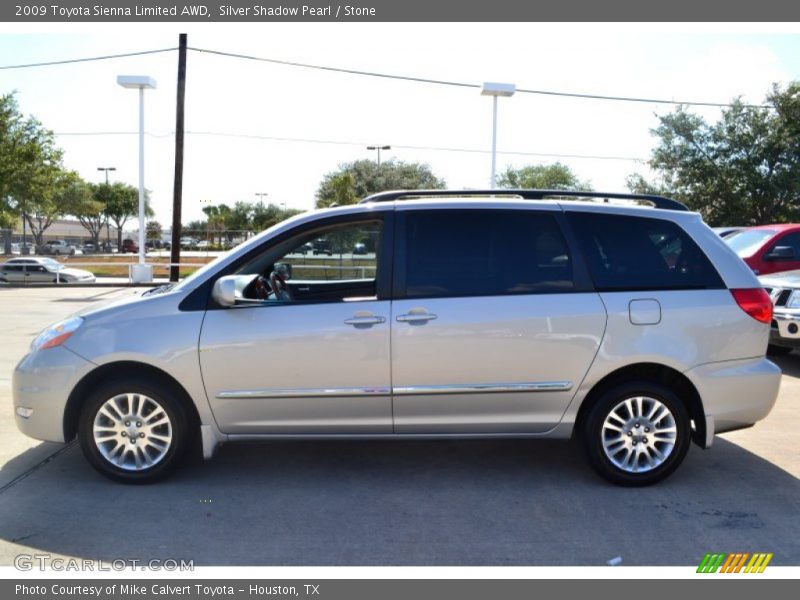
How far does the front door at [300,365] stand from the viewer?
4055 millimetres

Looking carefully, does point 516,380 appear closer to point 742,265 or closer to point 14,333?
point 742,265

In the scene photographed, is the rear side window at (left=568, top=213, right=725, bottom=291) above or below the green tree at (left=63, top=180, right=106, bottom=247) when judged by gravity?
below

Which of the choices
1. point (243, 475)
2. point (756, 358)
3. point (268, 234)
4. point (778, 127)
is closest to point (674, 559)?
point (756, 358)

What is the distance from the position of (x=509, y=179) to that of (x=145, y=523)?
47.1m

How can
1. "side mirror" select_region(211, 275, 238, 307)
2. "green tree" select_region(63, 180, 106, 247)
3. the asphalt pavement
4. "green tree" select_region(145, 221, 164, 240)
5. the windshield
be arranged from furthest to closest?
"green tree" select_region(145, 221, 164, 240) < "green tree" select_region(63, 180, 106, 247) < the windshield < "side mirror" select_region(211, 275, 238, 307) < the asphalt pavement

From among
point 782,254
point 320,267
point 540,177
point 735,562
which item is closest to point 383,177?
point 540,177

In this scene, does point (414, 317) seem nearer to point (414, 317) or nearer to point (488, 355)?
point (414, 317)

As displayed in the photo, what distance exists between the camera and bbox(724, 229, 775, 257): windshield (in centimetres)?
965

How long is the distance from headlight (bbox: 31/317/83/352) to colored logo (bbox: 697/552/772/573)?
3.98m

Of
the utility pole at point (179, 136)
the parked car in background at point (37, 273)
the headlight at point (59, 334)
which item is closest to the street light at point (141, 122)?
the utility pole at point (179, 136)

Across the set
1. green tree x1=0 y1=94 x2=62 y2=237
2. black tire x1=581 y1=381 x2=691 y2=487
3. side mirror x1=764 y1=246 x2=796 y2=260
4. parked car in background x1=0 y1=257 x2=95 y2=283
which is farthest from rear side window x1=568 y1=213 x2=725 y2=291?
green tree x1=0 y1=94 x2=62 y2=237

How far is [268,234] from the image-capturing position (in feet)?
14.1

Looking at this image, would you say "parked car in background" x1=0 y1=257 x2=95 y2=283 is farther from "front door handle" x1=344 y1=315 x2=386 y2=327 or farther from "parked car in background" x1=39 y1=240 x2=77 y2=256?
"parked car in background" x1=39 y1=240 x2=77 y2=256

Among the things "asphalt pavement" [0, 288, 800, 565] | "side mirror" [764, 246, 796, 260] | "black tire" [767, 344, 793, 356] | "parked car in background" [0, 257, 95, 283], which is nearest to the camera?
"asphalt pavement" [0, 288, 800, 565]
